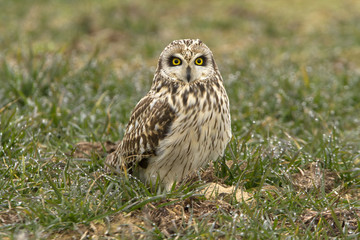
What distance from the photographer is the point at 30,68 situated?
650 centimetres

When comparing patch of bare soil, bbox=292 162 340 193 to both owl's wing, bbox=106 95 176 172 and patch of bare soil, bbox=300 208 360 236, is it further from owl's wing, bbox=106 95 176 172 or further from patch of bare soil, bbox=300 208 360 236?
owl's wing, bbox=106 95 176 172

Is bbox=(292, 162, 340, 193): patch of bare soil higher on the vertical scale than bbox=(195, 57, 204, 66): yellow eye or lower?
lower

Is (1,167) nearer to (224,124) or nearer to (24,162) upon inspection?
(24,162)

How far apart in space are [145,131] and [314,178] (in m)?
1.42

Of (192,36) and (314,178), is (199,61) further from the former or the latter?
(192,36)

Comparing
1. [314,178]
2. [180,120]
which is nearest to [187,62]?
[180,120]

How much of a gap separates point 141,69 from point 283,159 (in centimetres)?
309

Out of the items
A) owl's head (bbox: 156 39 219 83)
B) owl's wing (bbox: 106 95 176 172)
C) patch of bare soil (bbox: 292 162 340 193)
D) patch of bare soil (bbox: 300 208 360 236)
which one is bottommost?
patch of bare soil (bbox: 300 208 360 236)

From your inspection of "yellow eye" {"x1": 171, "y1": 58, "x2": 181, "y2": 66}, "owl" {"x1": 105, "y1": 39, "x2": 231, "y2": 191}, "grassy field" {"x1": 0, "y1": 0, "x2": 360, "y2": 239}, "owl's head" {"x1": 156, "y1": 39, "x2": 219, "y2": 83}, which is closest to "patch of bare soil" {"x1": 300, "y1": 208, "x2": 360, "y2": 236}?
"grassy field" {"x1": 0, "y1": 0, "x2": 360, "y2": 239}

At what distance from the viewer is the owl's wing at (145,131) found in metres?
4.21

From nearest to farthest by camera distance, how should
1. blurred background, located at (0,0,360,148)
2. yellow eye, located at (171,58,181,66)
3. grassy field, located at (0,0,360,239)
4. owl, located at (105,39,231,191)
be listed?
grassy field, located at (0,0,360,239) → owl, located at (105,39,231,191) → yellow eye, located at (171,58,181,66) → blurred background, located at (0,0,360,148)

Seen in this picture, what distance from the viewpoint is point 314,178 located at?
4438 millimetres

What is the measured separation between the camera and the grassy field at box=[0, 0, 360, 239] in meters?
3.71

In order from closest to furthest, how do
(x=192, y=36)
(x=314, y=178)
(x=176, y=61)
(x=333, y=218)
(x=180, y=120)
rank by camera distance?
(x=333, y=218), (x=180, y=120), (x=176, y=61), (x=314, y=178), (x=192, y=36)
